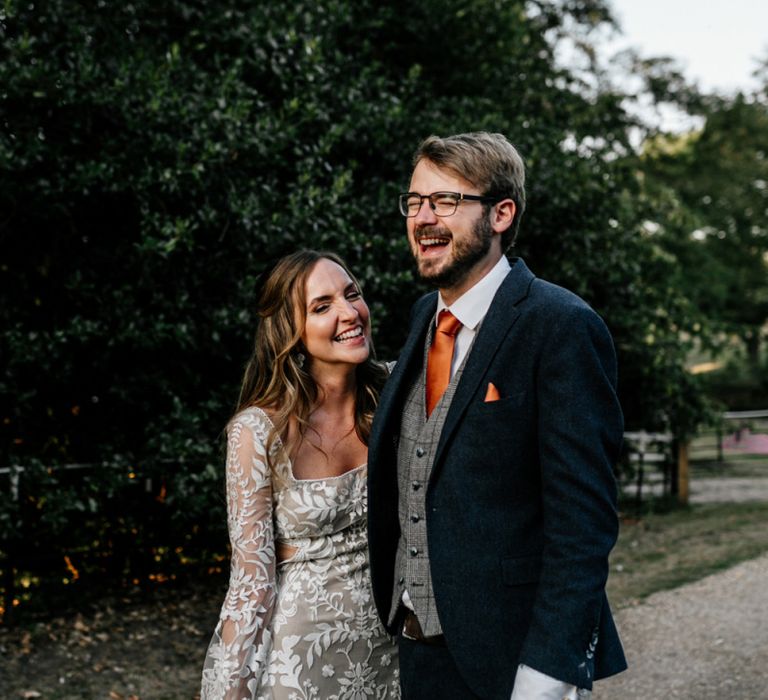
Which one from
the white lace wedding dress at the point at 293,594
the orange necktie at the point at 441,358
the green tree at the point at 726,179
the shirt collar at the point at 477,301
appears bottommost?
the white lace wedding dress at the point at 293,594

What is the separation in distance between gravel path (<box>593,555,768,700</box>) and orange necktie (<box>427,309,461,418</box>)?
146 inches

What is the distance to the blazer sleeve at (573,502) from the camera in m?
1.97

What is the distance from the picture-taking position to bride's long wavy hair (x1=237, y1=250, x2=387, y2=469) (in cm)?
303

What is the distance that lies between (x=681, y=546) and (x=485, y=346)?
8176mm

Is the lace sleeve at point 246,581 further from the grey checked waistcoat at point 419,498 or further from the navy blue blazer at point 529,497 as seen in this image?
the navy blue blazer at point 529,497

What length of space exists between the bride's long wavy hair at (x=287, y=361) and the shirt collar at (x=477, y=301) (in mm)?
856

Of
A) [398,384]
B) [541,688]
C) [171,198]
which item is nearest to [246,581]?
[398,384]

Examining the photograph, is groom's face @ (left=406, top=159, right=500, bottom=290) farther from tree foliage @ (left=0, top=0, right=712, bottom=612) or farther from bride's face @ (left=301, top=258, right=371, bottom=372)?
tree foliage @ (left=0, top=0, right=712, bottom=612)

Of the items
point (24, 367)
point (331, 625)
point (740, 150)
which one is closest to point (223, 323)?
point (24, 367)

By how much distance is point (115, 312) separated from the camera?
5605 millimetres

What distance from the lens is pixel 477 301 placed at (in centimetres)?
237

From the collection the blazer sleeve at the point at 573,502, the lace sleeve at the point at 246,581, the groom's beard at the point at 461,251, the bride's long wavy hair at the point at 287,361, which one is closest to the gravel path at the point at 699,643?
the bride's long wavy hair at the point at 287,361

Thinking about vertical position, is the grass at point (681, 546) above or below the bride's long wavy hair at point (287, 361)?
below

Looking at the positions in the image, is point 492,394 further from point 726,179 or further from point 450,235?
point 726,179
